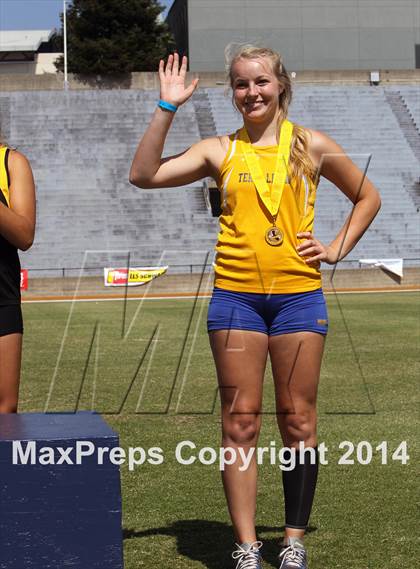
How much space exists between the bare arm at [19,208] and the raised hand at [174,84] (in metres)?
0.64

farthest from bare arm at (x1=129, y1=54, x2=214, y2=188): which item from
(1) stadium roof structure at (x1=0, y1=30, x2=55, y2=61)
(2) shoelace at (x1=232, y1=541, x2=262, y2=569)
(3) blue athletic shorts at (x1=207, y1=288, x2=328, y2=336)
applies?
(1) stadium roof structure at (x1=0, y1=30, x2=55, y2=61)

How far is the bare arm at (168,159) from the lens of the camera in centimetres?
436

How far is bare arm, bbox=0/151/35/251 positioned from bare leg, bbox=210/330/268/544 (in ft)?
2.82

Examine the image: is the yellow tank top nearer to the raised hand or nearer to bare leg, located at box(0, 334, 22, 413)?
the raised hand

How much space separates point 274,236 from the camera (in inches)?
169

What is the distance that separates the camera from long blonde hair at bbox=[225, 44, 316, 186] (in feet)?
14.3

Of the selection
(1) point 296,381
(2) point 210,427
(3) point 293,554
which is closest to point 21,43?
(2) point 210,427

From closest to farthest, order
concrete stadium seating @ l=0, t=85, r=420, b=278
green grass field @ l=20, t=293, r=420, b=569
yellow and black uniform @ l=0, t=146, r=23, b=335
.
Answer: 1. yellow and black uniform @ l=0, t=146, r=23, b=335
2. green grass field @ l=20, t=293, r=420, b=569
3. concrete stadium seating @ l=0, t=85, r=420, b=278

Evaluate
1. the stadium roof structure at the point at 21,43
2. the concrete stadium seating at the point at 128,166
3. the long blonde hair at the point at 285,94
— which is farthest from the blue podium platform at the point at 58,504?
the stadium roof structure at the point at 21,43

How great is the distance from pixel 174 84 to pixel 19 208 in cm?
80

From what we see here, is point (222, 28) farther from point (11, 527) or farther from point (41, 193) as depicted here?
point (11, 527)

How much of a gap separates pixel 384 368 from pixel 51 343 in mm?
5463

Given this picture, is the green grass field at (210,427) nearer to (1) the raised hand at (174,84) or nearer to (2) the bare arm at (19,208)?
(2) the bare arm at (19,208)

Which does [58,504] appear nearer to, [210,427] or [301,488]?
[301,488]
